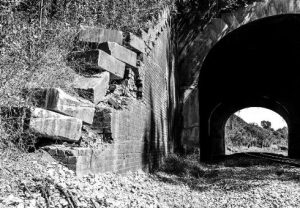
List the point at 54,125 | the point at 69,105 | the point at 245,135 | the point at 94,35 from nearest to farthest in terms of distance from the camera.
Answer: the point at 54,125, the point at 69,105, the point at 94,35, the point at 245,135

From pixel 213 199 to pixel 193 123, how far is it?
5.59 m

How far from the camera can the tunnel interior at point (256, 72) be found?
1370cm

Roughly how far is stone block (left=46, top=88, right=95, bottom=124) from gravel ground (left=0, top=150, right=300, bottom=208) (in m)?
0.71

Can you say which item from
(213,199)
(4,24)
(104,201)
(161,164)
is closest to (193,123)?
(161,164)

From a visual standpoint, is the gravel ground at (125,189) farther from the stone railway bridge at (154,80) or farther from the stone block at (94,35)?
the stone block at (94,35)

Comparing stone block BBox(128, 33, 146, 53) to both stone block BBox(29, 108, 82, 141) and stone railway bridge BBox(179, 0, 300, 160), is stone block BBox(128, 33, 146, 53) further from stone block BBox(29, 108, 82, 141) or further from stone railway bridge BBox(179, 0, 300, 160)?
stone railway bridge BBox(179, 0, 300, 160)

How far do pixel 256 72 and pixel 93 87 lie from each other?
15.7 m

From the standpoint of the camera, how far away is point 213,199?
5.80 m

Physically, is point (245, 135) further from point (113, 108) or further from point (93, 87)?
point (93, 87)

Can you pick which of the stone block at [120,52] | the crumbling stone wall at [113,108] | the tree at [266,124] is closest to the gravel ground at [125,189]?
the crumbling stone wall at [113,108]

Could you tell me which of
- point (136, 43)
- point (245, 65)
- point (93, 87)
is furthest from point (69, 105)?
point (245, 65)

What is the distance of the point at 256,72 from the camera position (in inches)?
761

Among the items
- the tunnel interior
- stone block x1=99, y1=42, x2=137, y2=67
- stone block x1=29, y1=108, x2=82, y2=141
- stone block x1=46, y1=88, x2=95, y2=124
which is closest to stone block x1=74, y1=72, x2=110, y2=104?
stone block x1=46, y1=88, x2=95, y2=124

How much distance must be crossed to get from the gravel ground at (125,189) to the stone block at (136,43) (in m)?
2.31
